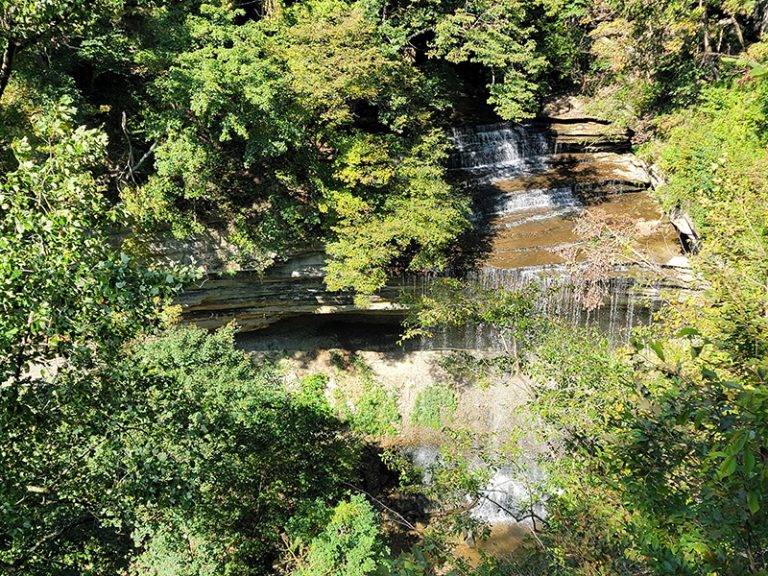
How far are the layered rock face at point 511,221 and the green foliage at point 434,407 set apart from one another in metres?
3.00

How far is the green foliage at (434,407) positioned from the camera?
16750 millimetres

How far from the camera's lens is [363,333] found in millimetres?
17984

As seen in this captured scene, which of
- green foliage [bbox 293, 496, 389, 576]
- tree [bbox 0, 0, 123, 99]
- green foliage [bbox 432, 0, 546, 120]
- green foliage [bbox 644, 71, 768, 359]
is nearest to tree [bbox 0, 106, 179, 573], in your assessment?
tree [bbox 0, 0, 123, 99]

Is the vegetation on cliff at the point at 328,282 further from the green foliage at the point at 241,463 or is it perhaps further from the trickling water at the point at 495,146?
the trickling water at the point at 495,146

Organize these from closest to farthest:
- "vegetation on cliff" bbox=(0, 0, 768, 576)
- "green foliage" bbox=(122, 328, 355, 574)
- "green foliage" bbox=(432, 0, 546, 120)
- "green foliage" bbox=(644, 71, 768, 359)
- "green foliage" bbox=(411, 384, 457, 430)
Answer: "vegetation on cliff" bbox=(0, 0, 768, 576)
"green foliage" bbox=(644, 71, 768, 359)
"green foliage" bbox=(122, 328, 355, 574)
"green foliage" bbox=(432, 0, 546, 120)
"green foliage" bbox=(411, 384, 457, 430)

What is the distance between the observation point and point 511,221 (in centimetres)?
1611

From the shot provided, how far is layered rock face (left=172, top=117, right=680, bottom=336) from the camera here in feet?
46.3

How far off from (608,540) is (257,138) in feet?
36.0

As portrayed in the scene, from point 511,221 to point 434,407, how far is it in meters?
6.71

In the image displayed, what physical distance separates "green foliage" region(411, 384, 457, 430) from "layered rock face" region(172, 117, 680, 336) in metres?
3.00

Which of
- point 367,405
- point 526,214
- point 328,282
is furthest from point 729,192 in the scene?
point 367,405

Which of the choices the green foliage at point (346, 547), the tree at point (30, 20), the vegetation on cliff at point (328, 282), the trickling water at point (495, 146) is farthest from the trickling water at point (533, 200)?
the tree at point (30, 20)

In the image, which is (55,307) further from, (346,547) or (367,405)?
(367,405)

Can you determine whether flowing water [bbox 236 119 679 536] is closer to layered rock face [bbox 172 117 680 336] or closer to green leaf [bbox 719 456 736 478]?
layered rock face [bbox 172 117 680 336]
